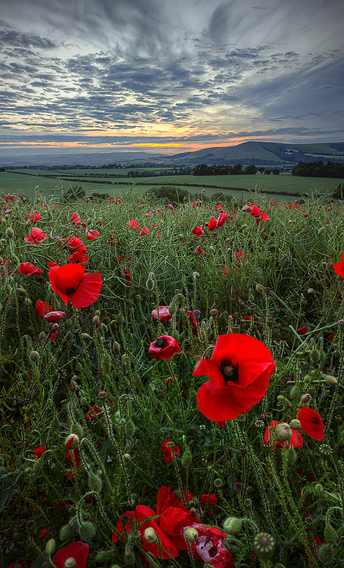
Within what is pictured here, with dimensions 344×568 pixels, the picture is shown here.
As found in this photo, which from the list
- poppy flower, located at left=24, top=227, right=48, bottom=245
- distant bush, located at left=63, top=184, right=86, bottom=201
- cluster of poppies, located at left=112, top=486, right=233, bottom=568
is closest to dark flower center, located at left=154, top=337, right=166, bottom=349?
cluster of poppies, located at left=112, top=486, right=233, bottom=568

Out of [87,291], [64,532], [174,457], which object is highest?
[87,291]

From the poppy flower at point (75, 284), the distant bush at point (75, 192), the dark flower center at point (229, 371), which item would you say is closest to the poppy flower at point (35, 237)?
the distant bush at point (75, 192)

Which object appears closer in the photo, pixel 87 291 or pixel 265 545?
pixel 265 545

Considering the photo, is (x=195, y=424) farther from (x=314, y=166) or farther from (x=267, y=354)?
(x=314, y=166)

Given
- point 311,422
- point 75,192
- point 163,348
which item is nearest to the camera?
point 311,422

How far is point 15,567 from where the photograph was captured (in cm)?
95

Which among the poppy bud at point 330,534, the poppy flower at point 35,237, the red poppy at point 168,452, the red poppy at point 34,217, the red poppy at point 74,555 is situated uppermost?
the red poppy at point 34,217

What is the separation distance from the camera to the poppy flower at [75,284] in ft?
4.19

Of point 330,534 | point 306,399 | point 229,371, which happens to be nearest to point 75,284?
point 229,371

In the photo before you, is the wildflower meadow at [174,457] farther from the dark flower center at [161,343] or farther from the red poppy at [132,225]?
the red poppy at [132,225]

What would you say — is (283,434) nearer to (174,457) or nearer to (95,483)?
(174,457)

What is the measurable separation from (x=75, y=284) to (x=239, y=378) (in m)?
0.82

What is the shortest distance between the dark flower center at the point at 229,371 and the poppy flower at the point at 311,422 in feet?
0.89

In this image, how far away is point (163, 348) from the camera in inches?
49.3
